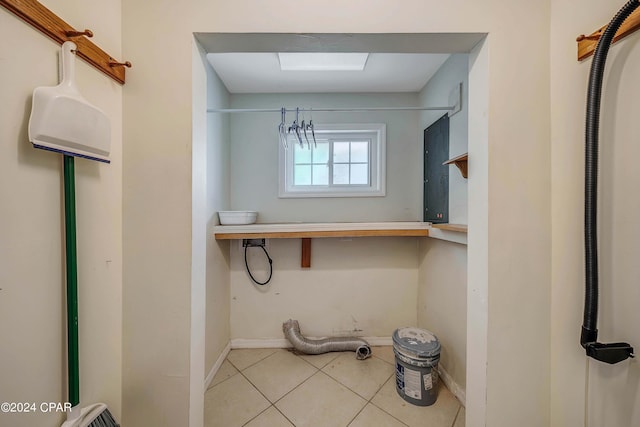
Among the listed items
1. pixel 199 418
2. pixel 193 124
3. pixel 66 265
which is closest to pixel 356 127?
pixel 193 124

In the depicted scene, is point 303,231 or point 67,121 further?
point 303,231

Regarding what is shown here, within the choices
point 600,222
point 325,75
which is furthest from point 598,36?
point 325,75

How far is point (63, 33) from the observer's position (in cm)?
56

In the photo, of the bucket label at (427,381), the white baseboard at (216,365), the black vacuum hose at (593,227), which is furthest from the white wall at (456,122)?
the white baseboard at (216,365)

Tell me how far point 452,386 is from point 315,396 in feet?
2.76

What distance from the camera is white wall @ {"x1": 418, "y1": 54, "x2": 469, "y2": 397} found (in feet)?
4.22

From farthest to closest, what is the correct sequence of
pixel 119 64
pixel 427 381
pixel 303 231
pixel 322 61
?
pixel 303 231 < pixel 322 61 < pixel 427 381 < pixel 119 64

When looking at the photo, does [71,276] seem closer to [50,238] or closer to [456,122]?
[50,238]

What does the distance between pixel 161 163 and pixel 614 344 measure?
1402mm

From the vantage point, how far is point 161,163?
0.74 meters

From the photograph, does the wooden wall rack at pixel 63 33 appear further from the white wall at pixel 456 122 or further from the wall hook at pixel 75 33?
the white wall at pixel 456 122

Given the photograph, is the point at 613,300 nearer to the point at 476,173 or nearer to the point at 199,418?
the point at 476,173

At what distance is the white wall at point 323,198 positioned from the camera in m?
1.88

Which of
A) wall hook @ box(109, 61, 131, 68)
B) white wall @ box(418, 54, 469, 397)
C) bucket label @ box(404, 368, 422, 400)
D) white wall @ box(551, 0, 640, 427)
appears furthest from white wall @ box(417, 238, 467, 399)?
wall hook @ box(109, 61, 131, 68)
